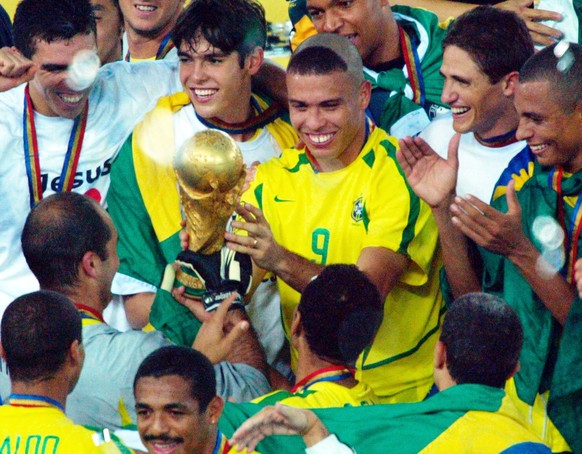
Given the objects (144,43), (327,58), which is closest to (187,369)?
(327,58)

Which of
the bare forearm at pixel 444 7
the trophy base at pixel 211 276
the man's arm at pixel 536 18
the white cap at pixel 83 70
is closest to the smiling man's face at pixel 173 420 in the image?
the trophy base at pixel 211 276

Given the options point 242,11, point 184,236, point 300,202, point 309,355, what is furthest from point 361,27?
point 309,355

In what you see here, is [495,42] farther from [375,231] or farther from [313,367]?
[313,367]

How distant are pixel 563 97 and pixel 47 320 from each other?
182 centimetres

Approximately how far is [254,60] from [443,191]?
1.06 metres

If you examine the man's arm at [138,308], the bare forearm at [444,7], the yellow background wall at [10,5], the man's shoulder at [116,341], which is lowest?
the yellow background wall at [10,5]

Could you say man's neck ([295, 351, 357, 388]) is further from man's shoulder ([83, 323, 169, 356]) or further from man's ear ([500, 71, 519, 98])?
man's ear ([500, 71, 519, 98])

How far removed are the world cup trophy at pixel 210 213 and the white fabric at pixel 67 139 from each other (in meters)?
0.90

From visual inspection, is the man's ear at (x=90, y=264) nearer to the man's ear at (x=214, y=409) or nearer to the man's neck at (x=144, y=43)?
the man's ear at (x=214, y=409)

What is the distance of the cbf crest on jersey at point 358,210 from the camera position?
4.59m

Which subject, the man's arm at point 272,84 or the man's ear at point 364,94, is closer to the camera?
the man's ear at point 364,94

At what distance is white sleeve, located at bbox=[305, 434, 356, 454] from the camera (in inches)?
131

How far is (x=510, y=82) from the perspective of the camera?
4668 millimetres

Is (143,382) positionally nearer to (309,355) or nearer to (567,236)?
(309,355)
